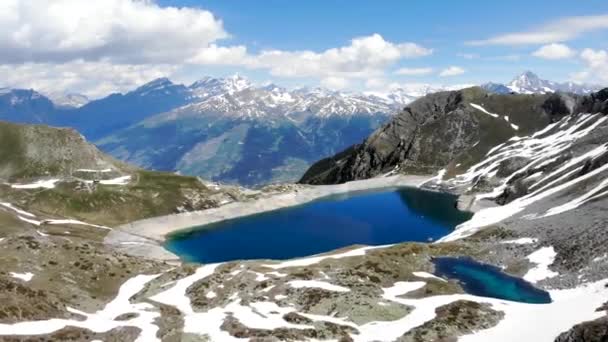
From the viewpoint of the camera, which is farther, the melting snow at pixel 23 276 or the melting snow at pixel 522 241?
the melting snow at pixel 522 241

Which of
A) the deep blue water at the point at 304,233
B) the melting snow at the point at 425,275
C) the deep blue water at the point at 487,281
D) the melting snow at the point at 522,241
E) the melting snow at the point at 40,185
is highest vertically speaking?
the melting snow at the point at 40,185

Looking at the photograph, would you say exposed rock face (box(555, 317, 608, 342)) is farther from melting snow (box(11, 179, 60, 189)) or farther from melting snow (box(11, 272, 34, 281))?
melting snow (box(11, 179, 60, 189))

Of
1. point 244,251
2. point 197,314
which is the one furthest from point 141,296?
point 244,251

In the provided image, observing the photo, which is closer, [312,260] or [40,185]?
[312,260]

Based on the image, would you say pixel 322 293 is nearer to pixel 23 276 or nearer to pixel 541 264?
pixel 23 276

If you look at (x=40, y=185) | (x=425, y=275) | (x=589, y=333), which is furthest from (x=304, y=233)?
(x=589, y=333)

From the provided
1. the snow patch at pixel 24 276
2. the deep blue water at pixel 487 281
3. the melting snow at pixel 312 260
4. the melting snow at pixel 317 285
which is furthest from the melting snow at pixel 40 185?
the deep blue water at pixel 487 281

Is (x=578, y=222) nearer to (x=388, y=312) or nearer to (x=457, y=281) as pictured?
(x=457, y=281)

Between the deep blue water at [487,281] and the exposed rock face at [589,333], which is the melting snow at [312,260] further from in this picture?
the exposed rock face at [589,333]
